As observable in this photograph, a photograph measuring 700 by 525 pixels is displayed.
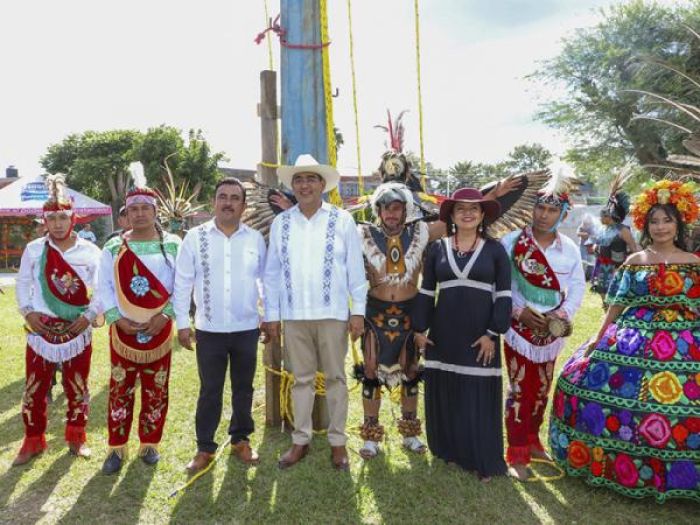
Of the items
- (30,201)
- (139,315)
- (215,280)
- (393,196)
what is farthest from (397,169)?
(30,201)

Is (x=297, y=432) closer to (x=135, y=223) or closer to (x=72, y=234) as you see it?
(x=135, y=223)

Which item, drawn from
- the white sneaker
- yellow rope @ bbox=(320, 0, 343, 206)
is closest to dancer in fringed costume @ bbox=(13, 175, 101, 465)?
yellow rope @ bbox=(320, 0, 343, 206)

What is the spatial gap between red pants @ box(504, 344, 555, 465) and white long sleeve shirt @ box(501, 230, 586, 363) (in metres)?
0.07

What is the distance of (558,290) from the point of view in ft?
12.3

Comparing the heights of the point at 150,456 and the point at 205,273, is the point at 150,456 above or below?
below

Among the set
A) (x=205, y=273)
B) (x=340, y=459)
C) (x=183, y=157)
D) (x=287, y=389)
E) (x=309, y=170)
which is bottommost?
(x=340, y=459)

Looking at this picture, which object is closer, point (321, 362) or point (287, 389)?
point (321, 362)

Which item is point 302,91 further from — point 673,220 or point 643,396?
point 643,396

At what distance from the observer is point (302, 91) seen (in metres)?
4.39

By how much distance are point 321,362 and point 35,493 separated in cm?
201

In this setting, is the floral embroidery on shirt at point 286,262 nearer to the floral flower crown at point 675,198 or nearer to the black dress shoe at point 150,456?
the black dress shoe at point 150,456

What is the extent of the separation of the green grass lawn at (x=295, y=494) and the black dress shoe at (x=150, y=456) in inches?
2.5

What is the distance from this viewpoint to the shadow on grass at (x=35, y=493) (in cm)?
324

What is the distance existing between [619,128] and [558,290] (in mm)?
Answer: 20255
